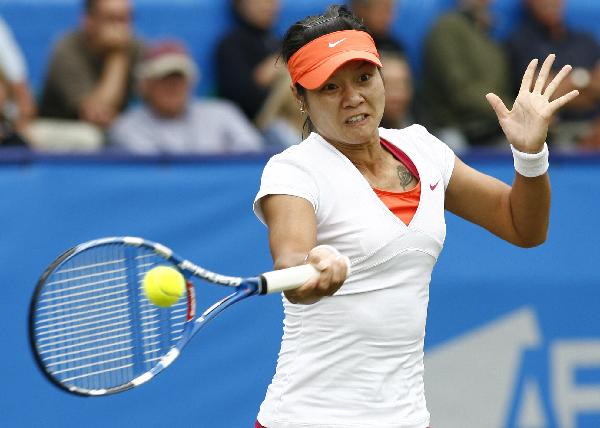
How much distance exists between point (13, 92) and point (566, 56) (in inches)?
141

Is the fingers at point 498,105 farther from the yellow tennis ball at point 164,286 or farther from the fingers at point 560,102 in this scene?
the yellow tennis ball at point 164,286

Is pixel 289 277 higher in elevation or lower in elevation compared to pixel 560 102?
lower

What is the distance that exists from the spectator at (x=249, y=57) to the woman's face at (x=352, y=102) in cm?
357

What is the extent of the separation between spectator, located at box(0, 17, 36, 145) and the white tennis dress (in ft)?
9.55

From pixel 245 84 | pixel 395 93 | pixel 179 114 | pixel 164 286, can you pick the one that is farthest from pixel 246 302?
pixel 164 286

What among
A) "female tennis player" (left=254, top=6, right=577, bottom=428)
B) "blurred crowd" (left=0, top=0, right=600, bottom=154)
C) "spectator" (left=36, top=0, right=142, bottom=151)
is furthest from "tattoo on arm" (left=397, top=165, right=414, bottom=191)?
"spectator" (left=36, top=0, right=142, bottom=151)

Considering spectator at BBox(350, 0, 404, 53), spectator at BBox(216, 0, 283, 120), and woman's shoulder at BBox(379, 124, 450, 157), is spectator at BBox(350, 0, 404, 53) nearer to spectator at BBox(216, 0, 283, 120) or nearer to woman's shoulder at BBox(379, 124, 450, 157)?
spectator at BBox(216, 0, 283, 120)

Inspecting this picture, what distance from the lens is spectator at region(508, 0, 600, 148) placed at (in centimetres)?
Result: 756

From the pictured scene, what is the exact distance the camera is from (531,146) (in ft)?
11.6

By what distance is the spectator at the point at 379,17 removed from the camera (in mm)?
7363

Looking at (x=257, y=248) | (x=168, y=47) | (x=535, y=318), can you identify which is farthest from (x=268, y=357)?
(x=168, y=47)

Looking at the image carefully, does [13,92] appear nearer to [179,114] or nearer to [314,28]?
[179,114]

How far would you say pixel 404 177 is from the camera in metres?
3.54

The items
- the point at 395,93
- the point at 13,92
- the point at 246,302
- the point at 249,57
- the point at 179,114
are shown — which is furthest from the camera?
the point at 249,57
